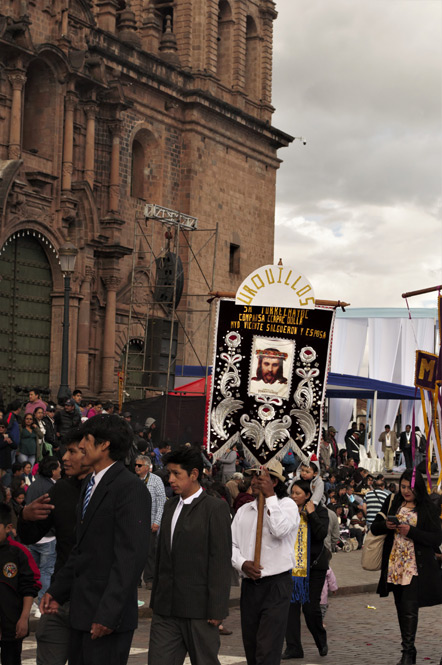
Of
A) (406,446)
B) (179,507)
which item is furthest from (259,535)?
(406,446)

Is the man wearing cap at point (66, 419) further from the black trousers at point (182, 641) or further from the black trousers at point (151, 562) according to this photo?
the black trousers at point (182, 641)

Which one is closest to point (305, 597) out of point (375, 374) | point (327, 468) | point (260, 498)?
point (260, 498)

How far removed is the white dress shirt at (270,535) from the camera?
26.6 ft

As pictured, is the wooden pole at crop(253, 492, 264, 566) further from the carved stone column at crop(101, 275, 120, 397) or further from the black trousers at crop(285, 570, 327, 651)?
the carved stone column at crop(101, 275, 120, 397)

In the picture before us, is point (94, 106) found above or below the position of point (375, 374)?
above

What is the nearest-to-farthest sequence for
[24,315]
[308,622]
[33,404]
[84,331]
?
[308,622] < [33,404] < [24,315] < [84,331]

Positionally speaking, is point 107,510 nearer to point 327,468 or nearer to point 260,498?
point 260,498

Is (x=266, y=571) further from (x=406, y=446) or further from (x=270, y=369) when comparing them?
(x=406, y=446)

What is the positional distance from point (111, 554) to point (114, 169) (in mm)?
26055

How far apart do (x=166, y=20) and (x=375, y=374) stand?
13689 mm

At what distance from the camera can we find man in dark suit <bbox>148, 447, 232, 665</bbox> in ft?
21.8

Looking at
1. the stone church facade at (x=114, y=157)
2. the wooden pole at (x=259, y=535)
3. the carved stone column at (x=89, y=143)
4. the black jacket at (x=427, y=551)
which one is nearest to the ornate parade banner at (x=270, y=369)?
the black jacket at (x=427, y=551)

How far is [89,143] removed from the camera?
97.9 ft

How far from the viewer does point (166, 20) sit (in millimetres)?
37719
